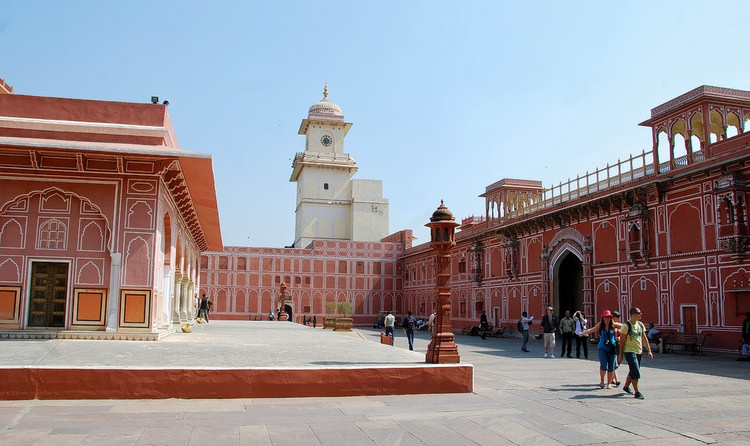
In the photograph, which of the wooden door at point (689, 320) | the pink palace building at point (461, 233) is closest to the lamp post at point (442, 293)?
the pink palace building at point (461, 233)

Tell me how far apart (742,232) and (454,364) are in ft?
46.5

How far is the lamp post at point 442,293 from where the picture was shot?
1021 centimetres

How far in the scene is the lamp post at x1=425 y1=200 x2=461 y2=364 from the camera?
33.5 ft

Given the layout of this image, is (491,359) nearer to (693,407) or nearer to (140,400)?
(693,407)

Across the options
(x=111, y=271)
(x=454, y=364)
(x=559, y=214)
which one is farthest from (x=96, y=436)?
(x=559, y=214)

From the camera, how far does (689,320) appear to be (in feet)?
70.6

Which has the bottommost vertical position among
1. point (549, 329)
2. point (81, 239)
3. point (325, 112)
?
point (549, 329)

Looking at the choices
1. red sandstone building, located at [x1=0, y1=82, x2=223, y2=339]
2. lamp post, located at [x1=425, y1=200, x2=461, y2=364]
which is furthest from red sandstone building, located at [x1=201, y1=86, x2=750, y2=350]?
red sandstone building, located at [x1=0, y1=82, x2=223, y2=339]

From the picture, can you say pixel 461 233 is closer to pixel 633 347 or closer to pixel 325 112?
pixel 325 112

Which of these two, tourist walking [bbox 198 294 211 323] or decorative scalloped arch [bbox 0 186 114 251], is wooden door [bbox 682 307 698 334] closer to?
decorative scalloped arch [bbox 0 186 114 251]

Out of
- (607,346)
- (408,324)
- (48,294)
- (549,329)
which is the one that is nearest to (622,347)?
(607,346)

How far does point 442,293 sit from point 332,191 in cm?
5411

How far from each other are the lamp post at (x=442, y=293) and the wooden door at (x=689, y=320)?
14.1 meters

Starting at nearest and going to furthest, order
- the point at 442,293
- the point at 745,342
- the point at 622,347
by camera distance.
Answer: the point at 622,347 < the point at 442,293 < the point at 745,342
